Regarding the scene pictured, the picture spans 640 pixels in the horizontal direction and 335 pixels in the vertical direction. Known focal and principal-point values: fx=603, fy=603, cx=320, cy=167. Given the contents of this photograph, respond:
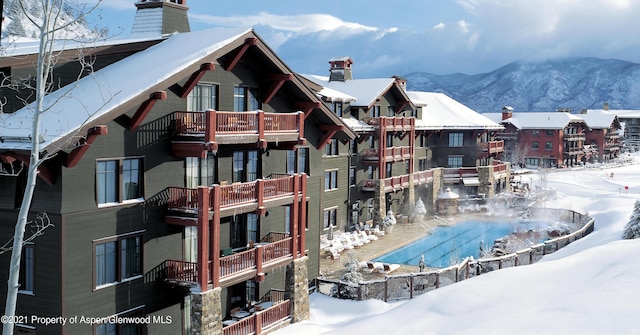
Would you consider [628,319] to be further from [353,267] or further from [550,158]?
[550,158]

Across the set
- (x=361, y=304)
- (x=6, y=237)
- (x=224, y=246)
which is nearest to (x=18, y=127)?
(x=6, y=237)

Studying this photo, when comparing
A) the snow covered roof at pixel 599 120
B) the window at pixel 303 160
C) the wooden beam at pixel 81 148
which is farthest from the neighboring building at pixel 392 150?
the snow covered roof at pixel 599 120

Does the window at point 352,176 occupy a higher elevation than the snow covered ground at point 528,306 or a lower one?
higher

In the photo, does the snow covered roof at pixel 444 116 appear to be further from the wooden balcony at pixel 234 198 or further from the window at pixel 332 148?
the wooden balcony at pixel 234 198

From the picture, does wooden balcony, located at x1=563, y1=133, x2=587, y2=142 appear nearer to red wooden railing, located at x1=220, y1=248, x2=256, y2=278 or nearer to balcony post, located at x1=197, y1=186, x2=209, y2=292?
red wooden railing, located at x1=220, y1=248, x2=256, y2=278

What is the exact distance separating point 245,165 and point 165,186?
185 inches

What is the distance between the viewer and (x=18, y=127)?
59.1 ft

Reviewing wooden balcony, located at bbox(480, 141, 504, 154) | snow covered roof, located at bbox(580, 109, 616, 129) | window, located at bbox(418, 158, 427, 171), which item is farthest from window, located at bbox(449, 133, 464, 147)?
snow covered roof, located at bbox(580, 109, 616, 129)

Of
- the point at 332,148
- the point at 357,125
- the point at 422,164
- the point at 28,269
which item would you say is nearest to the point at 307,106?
the point at 28,269

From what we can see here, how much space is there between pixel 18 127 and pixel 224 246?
9188 mm

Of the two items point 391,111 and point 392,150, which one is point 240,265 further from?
point 391,111

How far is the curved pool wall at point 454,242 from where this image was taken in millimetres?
37875

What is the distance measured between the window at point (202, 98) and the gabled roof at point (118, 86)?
5.14ft

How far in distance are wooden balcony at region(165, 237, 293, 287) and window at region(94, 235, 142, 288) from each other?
1.34m
